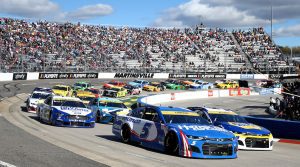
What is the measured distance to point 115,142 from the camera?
13820mm

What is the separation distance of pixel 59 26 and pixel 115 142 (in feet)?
193

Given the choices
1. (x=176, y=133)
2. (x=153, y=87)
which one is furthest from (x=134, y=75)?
(x=176, y=133)

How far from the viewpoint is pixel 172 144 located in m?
11.3

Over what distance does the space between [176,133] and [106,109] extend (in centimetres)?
1180

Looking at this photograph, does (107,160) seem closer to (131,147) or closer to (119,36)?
(131,147)

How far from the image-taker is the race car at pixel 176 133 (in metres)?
10.7

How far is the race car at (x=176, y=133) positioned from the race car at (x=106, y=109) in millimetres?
8333

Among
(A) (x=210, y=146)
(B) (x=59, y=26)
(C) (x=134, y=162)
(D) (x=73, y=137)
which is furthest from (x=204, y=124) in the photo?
(B) (x=59, y=26)

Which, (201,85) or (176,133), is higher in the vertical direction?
(176,133)

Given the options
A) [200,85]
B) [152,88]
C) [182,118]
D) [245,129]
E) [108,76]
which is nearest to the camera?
[182,118]

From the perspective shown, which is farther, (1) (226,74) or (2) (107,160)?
(1) (226,74)

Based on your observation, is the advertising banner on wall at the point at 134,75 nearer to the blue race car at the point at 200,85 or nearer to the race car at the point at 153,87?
the blue race car at the point at 200,85

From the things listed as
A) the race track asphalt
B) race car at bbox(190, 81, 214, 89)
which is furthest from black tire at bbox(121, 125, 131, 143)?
race car at bbox(190, 81, 214, 89)

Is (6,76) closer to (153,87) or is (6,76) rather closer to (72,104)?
(153,87)
